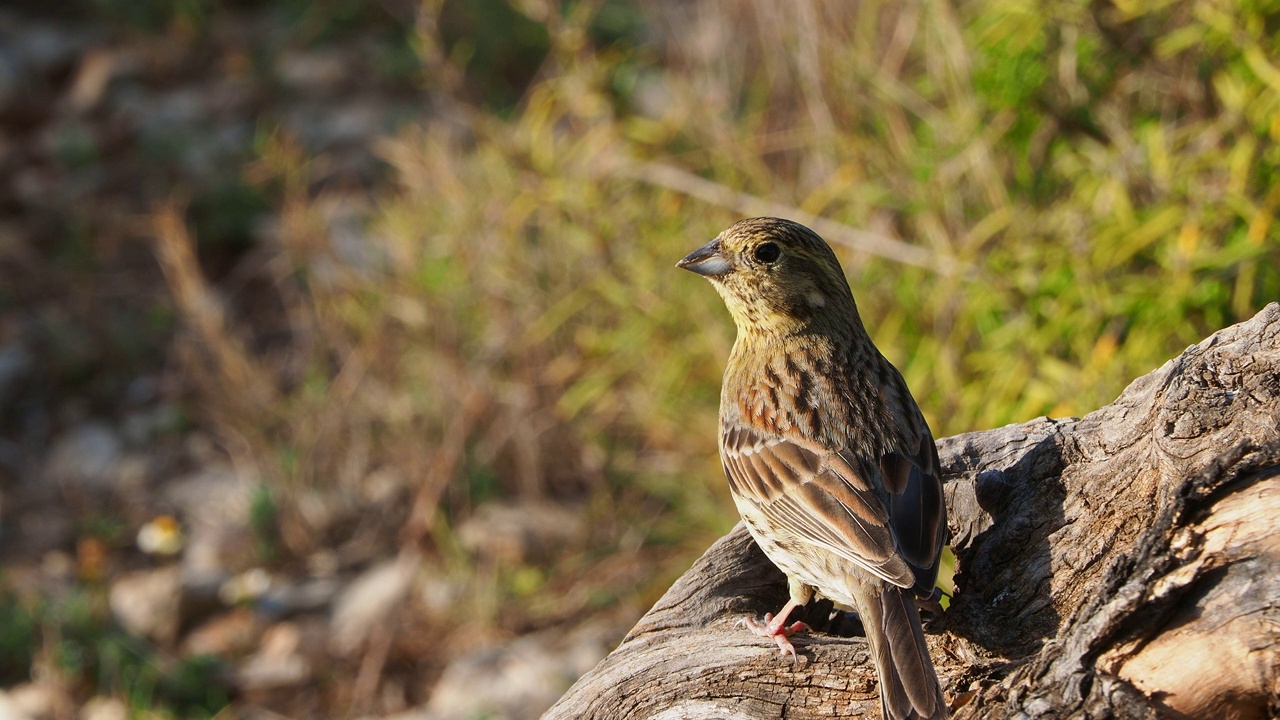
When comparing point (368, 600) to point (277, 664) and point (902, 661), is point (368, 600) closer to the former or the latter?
point (277, 664)

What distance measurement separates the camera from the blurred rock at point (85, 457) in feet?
25.6

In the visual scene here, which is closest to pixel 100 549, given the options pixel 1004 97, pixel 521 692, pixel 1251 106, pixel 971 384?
pixel 521 692

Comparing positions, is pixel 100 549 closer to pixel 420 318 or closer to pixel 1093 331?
pixel 420 318

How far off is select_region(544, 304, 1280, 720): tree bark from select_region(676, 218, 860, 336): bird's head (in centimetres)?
53

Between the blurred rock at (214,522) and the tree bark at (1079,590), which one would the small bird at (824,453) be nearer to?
the tree bark at (1079,590)

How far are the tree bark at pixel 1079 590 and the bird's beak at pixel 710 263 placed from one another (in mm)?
727

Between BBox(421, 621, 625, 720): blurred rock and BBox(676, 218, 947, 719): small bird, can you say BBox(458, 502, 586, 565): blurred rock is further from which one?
BBox(676, 218, 947, 719): small bird

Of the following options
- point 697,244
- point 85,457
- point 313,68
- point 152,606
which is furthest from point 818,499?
point 313,68

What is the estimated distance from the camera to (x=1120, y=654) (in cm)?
268

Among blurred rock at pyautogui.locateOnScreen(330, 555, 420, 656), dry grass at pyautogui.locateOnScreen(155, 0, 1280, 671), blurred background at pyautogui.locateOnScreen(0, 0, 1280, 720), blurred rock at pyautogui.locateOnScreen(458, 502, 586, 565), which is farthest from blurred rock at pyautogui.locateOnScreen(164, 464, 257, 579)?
blurred rock at pyautogui.locateOnScreen(458, 502, 586, 565)

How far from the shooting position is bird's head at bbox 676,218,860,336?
3.91m

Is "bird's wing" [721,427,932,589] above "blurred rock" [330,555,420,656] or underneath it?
underneath

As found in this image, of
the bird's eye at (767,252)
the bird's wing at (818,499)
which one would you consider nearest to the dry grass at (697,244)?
the bird's eye at (767,252)

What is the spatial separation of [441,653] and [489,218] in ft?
6.75
